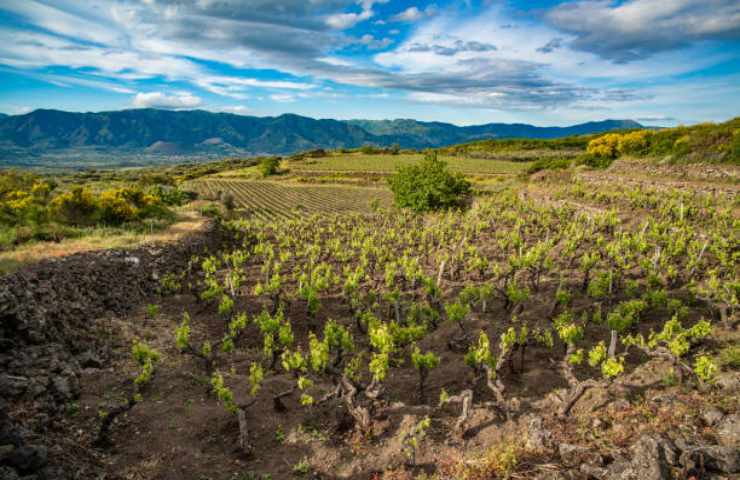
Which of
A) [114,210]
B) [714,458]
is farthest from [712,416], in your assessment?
[114,210]

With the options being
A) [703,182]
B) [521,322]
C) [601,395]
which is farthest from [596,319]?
[703,182]

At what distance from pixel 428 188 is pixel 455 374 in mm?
37431

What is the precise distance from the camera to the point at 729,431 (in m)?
7.79

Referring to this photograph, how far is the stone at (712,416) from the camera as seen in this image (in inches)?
326

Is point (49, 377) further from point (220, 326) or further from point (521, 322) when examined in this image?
point (521, 322)

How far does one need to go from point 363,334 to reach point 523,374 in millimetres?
6960

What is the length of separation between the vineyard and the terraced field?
132 feet

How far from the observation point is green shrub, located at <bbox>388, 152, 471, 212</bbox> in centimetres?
4881

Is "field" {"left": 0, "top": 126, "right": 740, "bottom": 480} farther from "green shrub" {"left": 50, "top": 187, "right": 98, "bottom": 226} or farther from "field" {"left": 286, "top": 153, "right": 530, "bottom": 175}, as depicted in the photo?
"field" {"left": 286, "top": 153, "right": 530, "bottom": 175}

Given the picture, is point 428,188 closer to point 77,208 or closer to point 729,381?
point 77,208

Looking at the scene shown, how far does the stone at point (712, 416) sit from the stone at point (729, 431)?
11cm

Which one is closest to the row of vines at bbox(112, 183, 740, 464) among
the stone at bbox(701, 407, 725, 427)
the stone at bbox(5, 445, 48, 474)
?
the stone at bbox(701, 407, 725, 427)

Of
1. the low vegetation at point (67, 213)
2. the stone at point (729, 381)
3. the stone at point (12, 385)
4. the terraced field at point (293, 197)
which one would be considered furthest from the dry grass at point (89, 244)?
the terraced field at point (293, 197)

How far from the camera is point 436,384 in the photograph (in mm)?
12977
